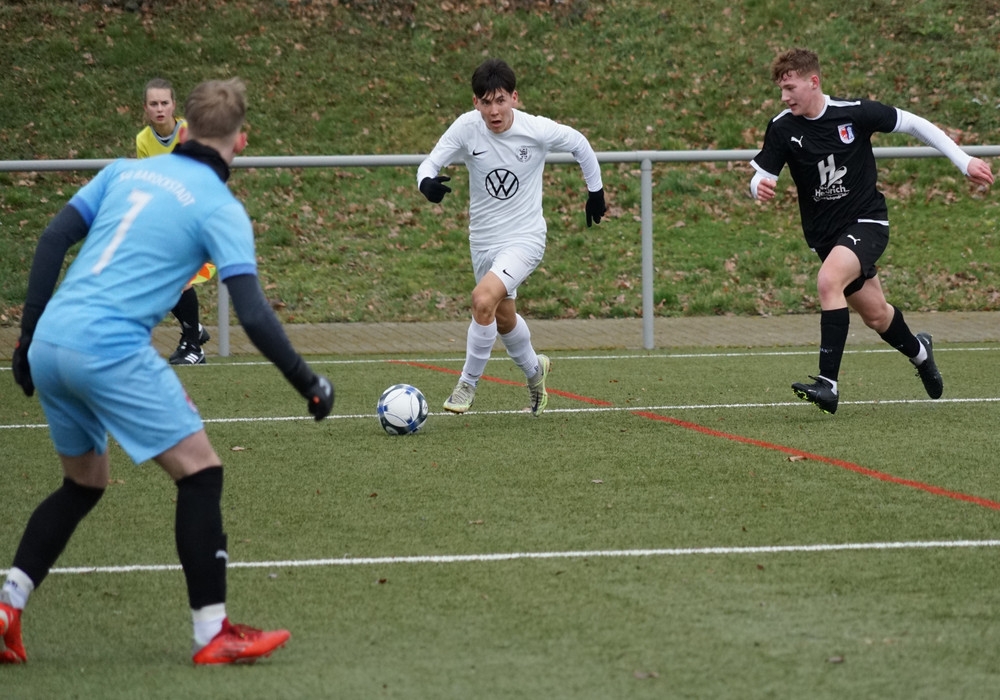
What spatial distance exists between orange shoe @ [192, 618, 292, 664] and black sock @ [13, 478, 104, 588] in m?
0.58

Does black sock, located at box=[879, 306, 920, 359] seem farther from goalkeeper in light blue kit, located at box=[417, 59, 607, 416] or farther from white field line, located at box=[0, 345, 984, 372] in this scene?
white field line, located at box=[0, 345, 984, 372]

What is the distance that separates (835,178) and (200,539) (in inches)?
214

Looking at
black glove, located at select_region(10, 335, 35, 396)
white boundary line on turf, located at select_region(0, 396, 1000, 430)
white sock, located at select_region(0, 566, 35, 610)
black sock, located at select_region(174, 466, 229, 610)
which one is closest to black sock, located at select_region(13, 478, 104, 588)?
white sock, located at select_region(0, 566, 35, 610)

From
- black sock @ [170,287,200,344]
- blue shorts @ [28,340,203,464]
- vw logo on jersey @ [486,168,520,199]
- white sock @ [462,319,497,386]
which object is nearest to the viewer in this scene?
blue shorts @ [28,340,203,464]

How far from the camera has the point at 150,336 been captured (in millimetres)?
3729

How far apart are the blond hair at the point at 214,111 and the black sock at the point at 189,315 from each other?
731 centimetres

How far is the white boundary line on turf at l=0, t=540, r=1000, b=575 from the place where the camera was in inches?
193

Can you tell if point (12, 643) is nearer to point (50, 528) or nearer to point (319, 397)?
point (50, 528)

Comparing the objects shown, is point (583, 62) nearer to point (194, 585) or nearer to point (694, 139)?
point (694, 139)

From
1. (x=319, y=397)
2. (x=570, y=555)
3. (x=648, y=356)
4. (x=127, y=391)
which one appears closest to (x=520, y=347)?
(x=570, y=555)

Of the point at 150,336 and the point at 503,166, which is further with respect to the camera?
the point at 503,166

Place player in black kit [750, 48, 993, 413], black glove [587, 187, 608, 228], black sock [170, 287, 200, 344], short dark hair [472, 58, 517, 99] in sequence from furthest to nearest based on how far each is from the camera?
black sock [170, 287, 200, 344], black glove [587, 187, 608, 228], player in black kit [750, 48, 993, 413], short dark hair [472, 58, 517, 99]

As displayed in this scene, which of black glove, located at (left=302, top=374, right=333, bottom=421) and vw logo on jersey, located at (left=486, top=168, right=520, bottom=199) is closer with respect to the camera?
black glove, located at (left=302, top=374, right=333, bottom=421)

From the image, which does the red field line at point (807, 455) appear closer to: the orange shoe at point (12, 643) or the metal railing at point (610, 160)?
the metal railing at point (610, 160)
